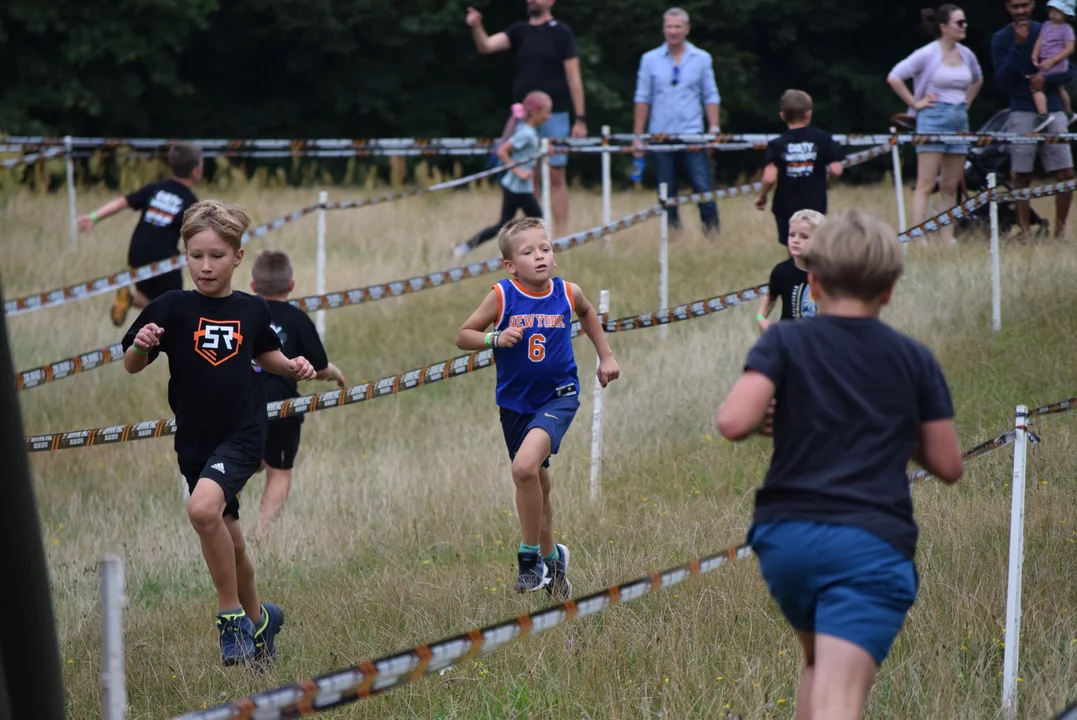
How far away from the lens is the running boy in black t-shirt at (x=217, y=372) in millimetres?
5066

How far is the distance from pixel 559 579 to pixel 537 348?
101 cm

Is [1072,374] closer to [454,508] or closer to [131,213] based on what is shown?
[454,508]

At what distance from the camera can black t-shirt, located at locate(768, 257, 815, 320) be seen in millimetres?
7164

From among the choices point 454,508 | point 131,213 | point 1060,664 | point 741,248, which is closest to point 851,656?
point 1060,664

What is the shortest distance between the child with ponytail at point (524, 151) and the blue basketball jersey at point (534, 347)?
7270 millimetres

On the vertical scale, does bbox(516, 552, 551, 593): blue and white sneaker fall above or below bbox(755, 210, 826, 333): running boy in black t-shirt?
below

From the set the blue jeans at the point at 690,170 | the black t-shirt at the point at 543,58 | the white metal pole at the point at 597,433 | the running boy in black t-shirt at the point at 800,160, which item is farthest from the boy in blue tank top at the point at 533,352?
the black t-shirt at the point at 543,58

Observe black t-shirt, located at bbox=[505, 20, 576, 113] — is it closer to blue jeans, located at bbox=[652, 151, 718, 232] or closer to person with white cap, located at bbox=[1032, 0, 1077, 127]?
blue jeans, located at bbox=[652, 151, 718, 232]

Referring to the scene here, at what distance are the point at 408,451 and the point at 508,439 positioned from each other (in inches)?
145

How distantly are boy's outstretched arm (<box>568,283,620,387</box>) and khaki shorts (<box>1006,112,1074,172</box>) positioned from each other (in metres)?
7.77

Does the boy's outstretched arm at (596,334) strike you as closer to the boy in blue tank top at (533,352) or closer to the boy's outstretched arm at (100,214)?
the boy in blue tank top at (533,352)

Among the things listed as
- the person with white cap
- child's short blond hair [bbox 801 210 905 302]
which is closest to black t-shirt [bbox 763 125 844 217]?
the person with white cap

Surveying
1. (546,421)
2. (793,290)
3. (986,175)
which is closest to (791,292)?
(793,290)

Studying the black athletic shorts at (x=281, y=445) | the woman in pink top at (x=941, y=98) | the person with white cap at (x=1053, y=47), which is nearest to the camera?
the black athletic shorts at (x=281, y=445)
